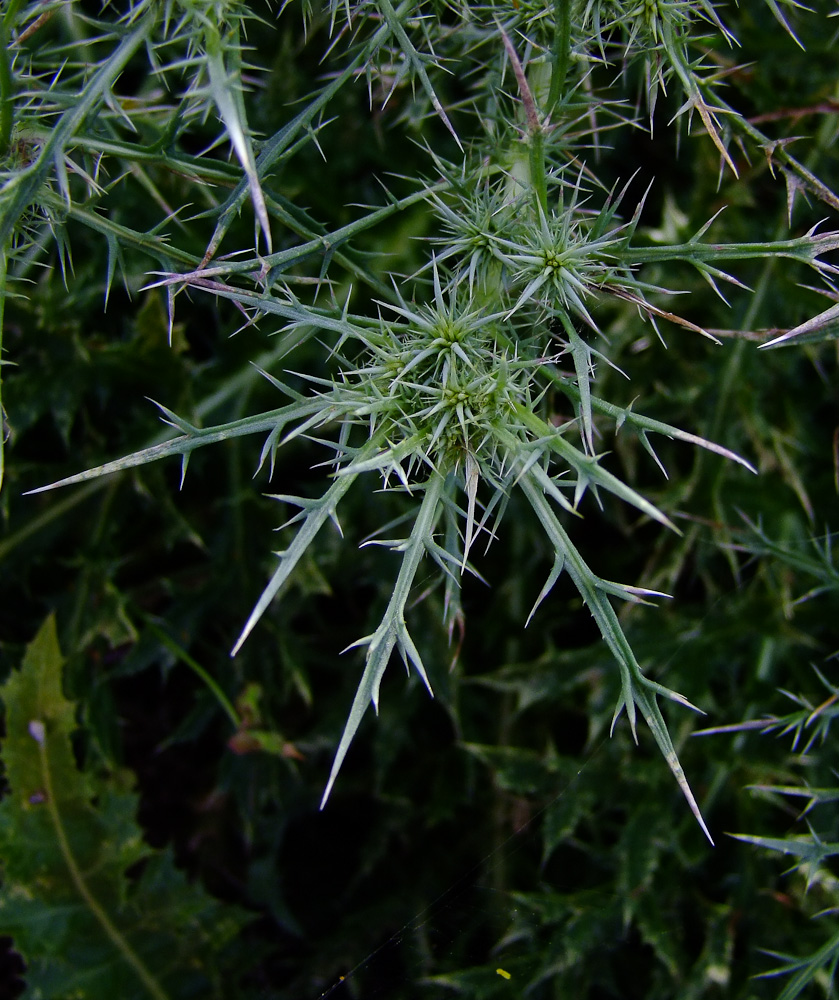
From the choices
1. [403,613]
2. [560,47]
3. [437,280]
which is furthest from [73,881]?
[560,47]

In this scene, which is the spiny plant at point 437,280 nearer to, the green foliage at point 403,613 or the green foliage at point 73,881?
the green foliage at point 403,613

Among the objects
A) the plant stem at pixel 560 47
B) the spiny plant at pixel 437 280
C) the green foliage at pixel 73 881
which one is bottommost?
the green foliage at pixel 73 881

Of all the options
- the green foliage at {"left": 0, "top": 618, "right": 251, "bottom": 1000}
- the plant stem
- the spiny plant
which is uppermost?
the plant stem

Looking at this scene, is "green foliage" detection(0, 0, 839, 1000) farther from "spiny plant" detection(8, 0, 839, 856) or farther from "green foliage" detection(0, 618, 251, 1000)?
"spiny plant" detection(8, 0, 839, 856)

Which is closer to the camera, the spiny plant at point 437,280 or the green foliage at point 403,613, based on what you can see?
the spiny plant at point 437,280

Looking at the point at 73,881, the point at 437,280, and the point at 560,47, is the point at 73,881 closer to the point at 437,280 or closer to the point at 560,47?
the point at 437,280

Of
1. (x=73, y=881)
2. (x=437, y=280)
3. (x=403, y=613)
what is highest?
(x=437, y=280)

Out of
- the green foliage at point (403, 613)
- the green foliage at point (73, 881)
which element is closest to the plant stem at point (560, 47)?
the green foliage at point (403, 613)

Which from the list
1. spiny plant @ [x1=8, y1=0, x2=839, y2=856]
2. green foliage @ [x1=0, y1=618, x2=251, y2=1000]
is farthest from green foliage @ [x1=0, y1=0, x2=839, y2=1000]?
spiny plant @ [x1=8, y1=0, x2=839, y2=856]

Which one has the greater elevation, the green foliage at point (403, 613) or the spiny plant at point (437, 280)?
the spiny plant at point (437, 280)

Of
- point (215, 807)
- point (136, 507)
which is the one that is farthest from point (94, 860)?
point (136, 507)

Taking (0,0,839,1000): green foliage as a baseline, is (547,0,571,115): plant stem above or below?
above

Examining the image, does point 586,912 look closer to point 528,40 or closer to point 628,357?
point 628,357
